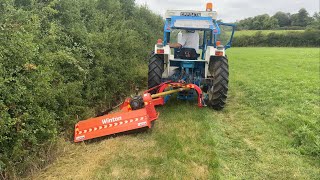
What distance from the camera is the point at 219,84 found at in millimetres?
7453

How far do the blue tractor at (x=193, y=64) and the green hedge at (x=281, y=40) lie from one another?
45542 mm

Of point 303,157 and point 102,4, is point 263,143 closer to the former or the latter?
point 303,157

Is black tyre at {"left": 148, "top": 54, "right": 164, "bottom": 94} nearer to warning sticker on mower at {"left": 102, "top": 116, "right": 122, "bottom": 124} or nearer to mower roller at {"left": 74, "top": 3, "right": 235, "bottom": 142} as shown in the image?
mower roller at {"left": 74, "top": 3, "right": 235, "bottom": 142}

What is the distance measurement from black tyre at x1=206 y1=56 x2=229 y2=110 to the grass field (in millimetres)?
258

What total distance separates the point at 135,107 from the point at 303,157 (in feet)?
10.1

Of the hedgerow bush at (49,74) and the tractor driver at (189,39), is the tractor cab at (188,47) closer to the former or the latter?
the tractor driver at (189,39)

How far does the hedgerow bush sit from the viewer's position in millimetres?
4219

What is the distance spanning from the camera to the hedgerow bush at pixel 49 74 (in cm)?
422

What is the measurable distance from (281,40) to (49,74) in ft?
165

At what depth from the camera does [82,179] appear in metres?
4.27

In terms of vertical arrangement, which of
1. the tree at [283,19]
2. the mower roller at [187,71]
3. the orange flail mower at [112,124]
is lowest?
the orange flail mower at [112,124]

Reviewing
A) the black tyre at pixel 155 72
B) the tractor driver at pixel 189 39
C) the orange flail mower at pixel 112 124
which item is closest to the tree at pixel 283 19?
the tractor driver at pixel 189 39

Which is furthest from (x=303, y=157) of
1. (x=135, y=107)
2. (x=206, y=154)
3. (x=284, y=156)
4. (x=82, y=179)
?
(x=82, y=179)

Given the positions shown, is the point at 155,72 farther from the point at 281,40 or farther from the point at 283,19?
the point at 283,19
